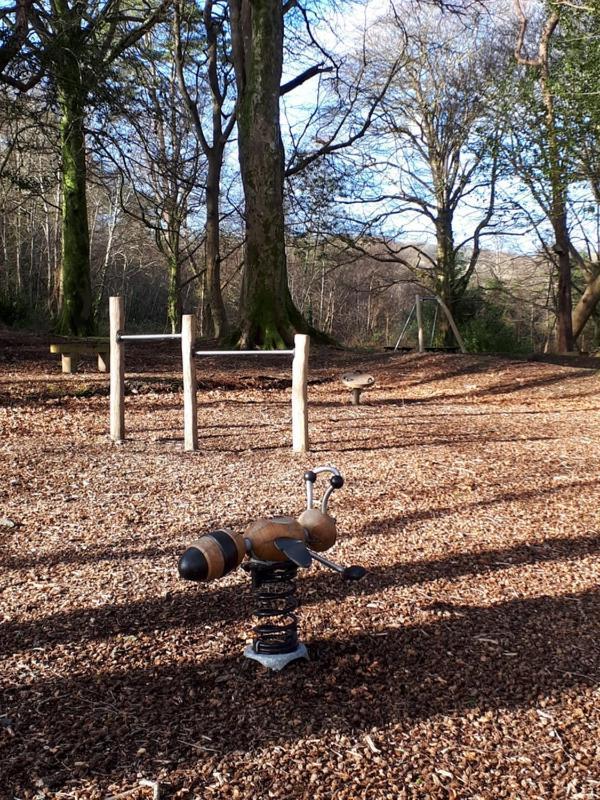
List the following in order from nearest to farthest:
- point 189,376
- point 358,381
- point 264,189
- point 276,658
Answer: point 276,658 < point 189,376 < point 358,381 < point 264,189

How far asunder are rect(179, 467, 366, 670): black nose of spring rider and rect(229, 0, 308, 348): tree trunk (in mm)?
8379

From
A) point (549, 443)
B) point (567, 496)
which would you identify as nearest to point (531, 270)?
point (549, 443)

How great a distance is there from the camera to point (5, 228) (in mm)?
30625

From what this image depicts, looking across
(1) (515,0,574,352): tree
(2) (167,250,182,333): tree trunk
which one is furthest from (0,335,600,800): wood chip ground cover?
(2) (167,250,182,333): tree trunk

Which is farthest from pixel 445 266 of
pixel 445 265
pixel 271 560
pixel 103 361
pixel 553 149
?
pixel 271 560

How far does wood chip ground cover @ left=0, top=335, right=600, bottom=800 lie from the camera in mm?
1979

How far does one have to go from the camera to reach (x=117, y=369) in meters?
5.73

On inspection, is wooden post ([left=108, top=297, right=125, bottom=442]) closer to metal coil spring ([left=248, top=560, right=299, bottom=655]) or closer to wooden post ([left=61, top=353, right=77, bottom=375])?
metal coil spring ([left=248, top=560, right=299, bottom=655])

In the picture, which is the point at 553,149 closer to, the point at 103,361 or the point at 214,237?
the point at 103,361

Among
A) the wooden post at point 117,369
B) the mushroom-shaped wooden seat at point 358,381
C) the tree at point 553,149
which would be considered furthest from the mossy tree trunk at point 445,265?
the wooden post at point 117,369

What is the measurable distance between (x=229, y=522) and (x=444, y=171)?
1966 cm

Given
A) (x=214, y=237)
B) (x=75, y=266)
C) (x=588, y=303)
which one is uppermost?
(x=214, y=237)

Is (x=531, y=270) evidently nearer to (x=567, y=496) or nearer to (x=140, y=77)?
(x=140, y=77)

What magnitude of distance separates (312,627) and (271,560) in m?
0.65
